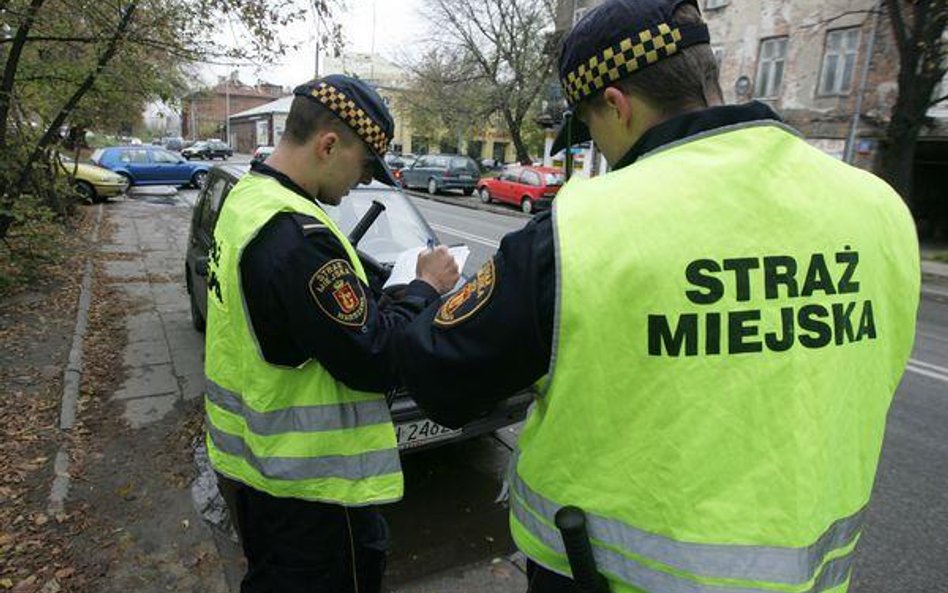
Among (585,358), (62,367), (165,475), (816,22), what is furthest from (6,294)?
(816,22)

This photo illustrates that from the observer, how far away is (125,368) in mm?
5383

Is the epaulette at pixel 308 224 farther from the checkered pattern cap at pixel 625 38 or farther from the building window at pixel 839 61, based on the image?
the building window at pixel 839 61

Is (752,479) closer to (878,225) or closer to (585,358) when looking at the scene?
(585,358)

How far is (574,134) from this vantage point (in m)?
1.46

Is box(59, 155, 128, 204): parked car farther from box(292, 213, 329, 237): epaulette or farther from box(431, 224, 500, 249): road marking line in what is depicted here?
box(292, 213, 329, 237): epaulette

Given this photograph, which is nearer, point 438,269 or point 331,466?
point 331,466

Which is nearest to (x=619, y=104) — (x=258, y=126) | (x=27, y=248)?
(x=27, y=248)

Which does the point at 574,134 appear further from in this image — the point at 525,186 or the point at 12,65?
the point at 525,186

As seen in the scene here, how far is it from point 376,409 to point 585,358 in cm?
84

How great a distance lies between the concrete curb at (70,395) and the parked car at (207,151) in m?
42.7

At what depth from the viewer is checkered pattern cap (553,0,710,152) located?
1138 millimetres

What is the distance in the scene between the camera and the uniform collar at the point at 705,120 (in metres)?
1.11

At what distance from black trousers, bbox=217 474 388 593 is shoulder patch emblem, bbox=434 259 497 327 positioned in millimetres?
892

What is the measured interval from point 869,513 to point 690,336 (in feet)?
11.0
